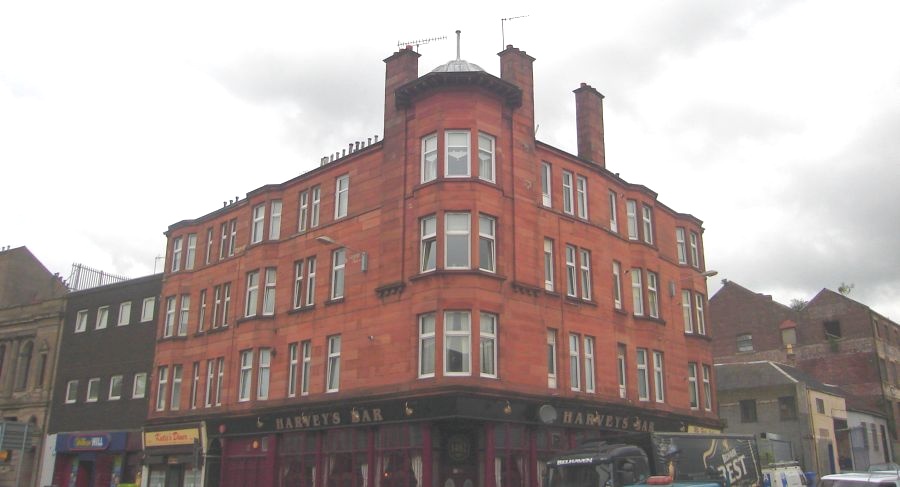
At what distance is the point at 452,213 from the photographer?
84.4ft

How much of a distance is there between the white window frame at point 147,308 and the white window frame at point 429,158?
20.1 metres

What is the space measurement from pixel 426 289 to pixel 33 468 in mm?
30107

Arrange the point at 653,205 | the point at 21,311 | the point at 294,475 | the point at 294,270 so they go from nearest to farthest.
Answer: the point at 294,475 → the point at 294,270 → the point at 653,205 → the point at 21,311

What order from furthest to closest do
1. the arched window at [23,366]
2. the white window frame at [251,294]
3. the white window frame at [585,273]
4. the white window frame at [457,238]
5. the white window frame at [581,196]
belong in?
the arched window at [23,366], the white window frame at [251,294], the white window frame at [581,196], the white window frame at [585,273], the white window frame at [457,238]

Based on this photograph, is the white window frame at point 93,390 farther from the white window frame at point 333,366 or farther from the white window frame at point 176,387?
the white window frame at point 333,366

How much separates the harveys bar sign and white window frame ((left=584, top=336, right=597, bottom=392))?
17.2m

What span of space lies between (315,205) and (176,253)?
449 inches

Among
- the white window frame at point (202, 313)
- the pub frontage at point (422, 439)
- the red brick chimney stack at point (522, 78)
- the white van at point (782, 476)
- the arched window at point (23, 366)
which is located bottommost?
the white van at point (782, 476)

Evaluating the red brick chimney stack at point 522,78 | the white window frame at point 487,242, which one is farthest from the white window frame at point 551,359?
the red brick chimney stack at point 522,78

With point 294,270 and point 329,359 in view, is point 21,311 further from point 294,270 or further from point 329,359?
point 329,359

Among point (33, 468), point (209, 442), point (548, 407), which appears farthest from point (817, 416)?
point (33, 468)

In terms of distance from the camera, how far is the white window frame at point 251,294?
32.9 meters

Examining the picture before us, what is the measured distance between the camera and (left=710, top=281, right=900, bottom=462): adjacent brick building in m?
53.6

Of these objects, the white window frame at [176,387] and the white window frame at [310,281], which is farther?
the white window frame at [176,387]
